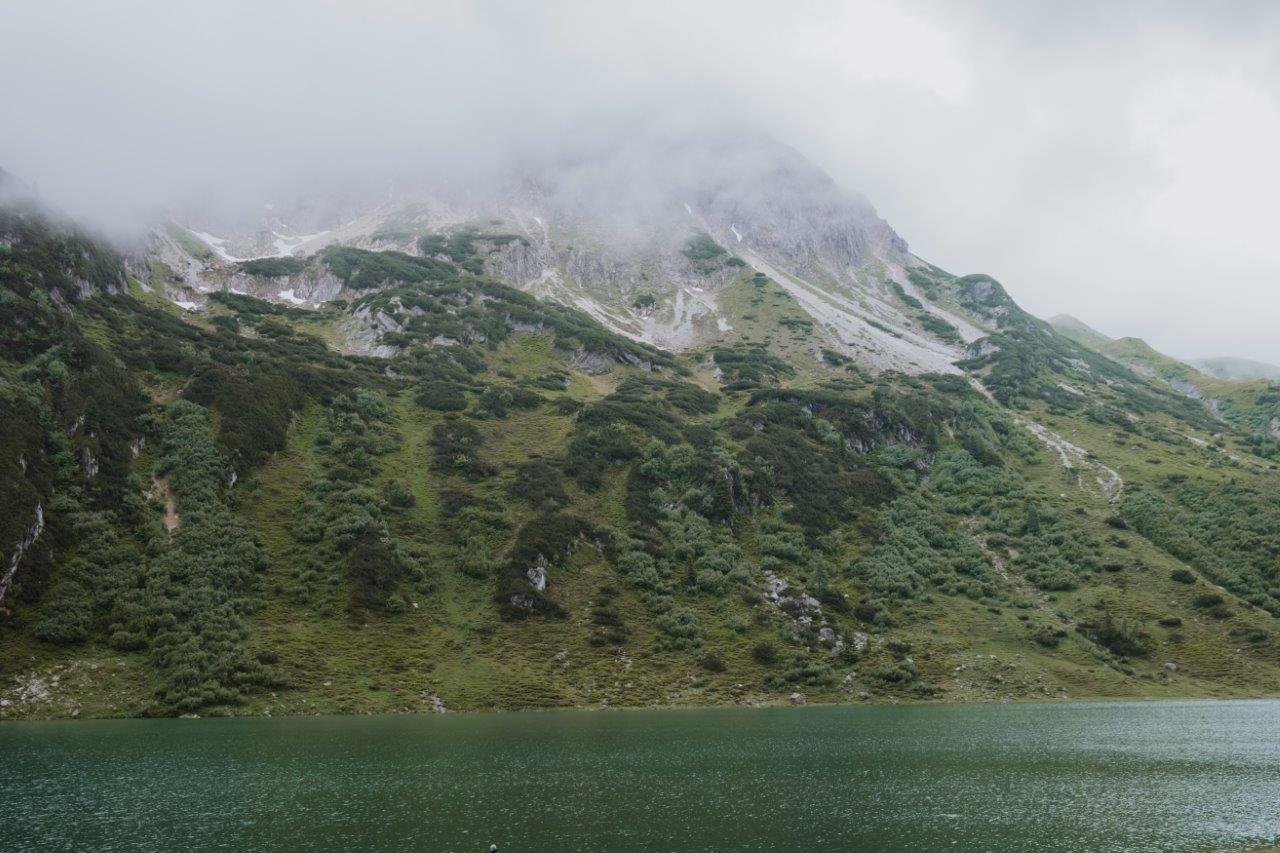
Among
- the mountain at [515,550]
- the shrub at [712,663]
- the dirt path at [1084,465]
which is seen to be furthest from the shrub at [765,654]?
the dirt path at [1084,465]

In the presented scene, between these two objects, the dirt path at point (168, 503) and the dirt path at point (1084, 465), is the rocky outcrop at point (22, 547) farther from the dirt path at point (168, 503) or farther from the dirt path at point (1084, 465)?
the dirt path at point (1084, 465)

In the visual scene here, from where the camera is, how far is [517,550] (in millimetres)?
121125

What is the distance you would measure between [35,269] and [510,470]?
10610cm

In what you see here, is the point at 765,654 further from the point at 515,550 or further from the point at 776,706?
the point at 515,550

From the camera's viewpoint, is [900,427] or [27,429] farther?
[900,427]

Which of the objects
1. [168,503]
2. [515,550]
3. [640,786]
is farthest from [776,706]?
[168,503]

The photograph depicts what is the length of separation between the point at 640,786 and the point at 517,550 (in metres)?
75.0

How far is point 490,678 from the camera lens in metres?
97.8

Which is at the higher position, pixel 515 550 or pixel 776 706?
pixel 515 550

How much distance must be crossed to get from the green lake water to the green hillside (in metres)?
18.9

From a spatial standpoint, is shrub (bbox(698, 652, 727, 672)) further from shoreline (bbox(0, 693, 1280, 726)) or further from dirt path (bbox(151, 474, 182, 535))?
dirt path (bbox(151, 474, 182, 535))

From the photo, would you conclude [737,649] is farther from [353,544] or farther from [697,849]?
[697,849]

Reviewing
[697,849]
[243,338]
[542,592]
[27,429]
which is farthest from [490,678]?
[243,338]

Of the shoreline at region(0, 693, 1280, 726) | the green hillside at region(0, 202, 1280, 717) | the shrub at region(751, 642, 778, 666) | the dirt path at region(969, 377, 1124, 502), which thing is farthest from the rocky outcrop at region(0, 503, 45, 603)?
the dirt path at region(969, 377, 1124, 502)
